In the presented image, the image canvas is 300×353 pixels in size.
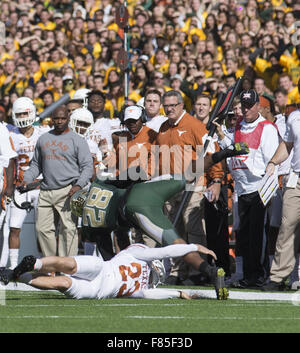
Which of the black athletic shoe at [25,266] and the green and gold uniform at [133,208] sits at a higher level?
the green and gold uniform at [133,208]

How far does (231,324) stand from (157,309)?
1.21 m

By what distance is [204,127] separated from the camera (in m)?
11.5

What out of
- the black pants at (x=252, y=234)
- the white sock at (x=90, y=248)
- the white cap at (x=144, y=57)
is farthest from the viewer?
the white cap at (x=144, y=57)

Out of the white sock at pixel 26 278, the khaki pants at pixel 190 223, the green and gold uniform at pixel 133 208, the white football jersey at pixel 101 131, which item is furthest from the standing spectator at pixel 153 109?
the white sock at pixel 26 278

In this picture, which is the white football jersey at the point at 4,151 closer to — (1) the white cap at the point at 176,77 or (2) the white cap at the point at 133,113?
(2) the white cap at the point at 133,113

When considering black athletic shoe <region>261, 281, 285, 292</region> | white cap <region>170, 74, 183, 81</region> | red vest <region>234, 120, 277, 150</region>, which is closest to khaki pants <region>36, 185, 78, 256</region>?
red vest <region>234, 120, 277, 150</region>

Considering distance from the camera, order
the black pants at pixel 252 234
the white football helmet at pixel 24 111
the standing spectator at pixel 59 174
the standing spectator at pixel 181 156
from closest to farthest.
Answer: the black pants at pixel 252 234 < the standing spectator at pixel 181 156 < the standing spectator at pixel 59 174 < the white football helmet at pixel 24 111

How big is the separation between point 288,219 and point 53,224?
329cm

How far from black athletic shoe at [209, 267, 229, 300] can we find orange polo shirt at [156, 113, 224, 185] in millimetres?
2613

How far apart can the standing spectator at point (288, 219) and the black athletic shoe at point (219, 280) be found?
1604 mm

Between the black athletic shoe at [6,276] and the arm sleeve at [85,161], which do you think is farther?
the arm sleeve at [85,161]

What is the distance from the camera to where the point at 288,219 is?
10469 mm

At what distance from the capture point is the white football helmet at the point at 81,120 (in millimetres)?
13250
